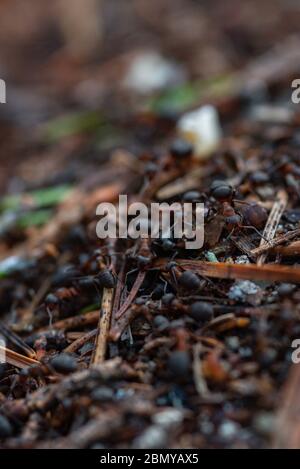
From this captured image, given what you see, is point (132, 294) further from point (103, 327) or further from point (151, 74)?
point (151, 74)

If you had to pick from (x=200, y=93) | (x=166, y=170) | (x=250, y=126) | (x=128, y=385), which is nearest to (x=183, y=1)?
(x=200, y=93)

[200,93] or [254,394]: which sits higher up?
[200,93]

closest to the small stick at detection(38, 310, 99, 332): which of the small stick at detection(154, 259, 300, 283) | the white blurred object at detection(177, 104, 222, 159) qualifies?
the small stick at detection(154, 259, 300, 283)

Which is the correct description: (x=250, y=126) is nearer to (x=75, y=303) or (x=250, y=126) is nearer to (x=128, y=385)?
(x=75, y=303)

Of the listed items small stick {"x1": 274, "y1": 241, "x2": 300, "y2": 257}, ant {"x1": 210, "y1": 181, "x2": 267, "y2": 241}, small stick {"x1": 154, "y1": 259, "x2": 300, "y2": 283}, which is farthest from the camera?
ant {"x1": 210, "y1": 181, "x2": 267, "y2": 241}

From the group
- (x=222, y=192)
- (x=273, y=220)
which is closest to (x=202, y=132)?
(x=222, y=192)

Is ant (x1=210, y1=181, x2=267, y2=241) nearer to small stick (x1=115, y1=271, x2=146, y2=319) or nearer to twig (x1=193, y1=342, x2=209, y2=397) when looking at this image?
small stick (x1=115, y1=271, x2=146, y2=319)
